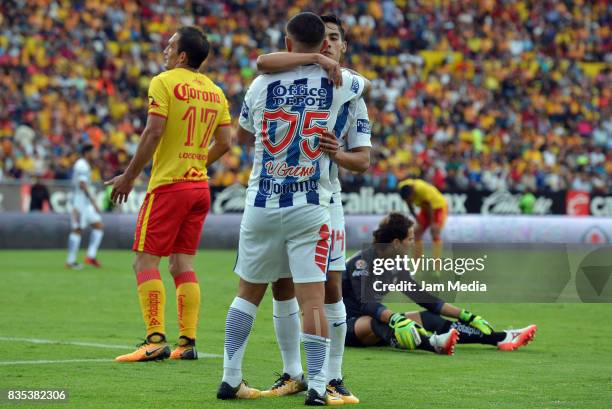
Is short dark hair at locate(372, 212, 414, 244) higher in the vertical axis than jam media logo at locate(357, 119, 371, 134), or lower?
lower

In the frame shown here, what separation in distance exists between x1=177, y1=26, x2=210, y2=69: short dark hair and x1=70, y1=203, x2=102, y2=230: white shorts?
12.5 metres

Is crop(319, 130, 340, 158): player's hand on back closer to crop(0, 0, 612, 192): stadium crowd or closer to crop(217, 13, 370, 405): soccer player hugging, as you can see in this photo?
crop(217, 13, 370, 405): soccer player hugging

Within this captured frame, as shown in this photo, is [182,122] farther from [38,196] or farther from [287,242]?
[38,196]

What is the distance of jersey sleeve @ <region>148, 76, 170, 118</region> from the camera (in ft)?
28.1

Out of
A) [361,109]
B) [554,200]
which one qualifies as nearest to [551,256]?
[361,109]

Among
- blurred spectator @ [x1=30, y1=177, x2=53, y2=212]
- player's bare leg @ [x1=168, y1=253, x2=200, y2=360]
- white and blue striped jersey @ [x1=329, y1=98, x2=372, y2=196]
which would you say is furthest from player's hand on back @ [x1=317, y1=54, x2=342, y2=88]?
blurred spectator @ [x1=30, y1=177, x2=53, y2=212]

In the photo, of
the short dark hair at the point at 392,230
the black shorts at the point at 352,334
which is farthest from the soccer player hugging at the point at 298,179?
the black shorts at the point at 352,334

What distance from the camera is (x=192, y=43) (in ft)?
28.7

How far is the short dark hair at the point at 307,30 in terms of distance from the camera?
664 cm

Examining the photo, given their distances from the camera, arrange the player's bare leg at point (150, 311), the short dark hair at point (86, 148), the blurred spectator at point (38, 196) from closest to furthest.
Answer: the player's bare leg at point (150, 311)
the short dark hair at point (86, 148)
the blurred spectator at point (38, 196)

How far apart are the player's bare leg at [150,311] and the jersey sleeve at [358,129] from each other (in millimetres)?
2334

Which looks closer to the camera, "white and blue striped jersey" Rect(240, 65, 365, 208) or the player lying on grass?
"white and blue striped jersey" Rect(240, 65, 365, 208)

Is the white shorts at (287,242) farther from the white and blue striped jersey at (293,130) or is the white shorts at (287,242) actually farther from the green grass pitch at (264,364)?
the green grass pitch at (264,364)

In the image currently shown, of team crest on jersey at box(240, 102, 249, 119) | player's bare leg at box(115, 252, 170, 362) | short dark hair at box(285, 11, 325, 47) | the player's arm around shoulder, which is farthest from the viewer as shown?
the player's arm around shoulder
